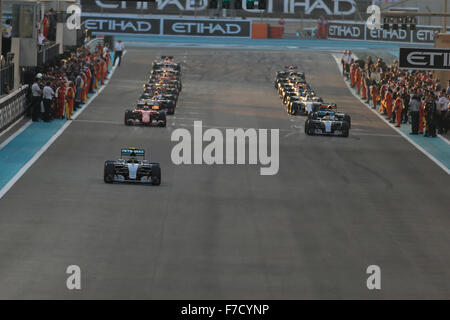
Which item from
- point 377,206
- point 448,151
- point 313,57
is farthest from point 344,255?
point 313,57

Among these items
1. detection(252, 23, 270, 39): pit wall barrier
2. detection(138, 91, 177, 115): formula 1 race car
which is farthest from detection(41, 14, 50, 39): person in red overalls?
detection(252, 23, 270, 39): pit wall barrier

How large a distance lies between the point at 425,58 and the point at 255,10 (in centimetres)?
4999

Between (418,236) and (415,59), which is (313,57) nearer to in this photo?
(415,59)

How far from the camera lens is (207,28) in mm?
80562

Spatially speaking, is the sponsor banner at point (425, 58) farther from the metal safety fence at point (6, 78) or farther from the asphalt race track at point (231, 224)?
the metal safety fence at point (6, 78)

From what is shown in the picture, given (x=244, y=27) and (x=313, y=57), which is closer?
(x=313, y=57)

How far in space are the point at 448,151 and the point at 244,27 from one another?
4769 centimetres

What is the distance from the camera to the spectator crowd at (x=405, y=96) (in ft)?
128

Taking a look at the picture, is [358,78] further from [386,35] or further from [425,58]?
[386,35]

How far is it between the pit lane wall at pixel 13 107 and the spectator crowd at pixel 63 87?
44cm

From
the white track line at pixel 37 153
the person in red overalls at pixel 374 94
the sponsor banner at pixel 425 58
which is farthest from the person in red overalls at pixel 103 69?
the sponsor banner at pixel 425 58

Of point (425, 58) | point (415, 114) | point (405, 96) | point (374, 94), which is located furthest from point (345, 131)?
point (374, 94)

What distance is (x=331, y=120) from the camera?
124 ft

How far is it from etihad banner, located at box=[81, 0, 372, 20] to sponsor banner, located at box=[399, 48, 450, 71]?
45.4 metres
